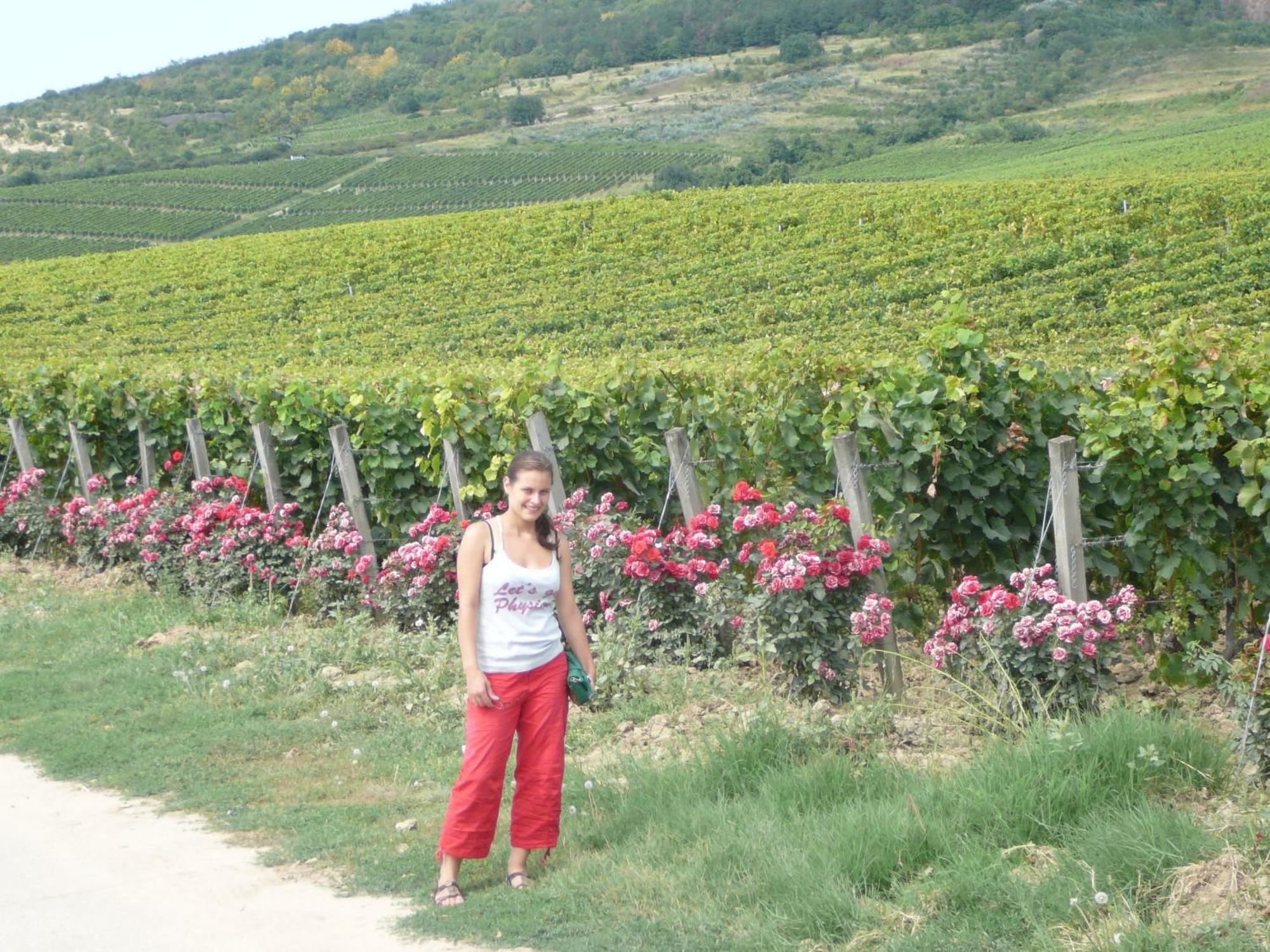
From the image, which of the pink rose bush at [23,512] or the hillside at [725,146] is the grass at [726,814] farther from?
the hillside at [725,146]

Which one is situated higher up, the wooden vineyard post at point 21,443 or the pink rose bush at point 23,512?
Answer: the wooden vineyard post at point 21,443

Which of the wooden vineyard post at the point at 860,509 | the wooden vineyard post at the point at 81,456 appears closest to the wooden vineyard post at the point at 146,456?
the wooden vineyard post at the point at 81,456

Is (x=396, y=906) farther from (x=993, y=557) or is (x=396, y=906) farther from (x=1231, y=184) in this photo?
(x=1231, y=184)

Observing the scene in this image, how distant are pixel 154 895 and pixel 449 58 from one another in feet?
619

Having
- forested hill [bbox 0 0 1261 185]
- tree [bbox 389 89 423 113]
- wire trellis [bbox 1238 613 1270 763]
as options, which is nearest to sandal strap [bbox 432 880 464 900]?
wire trellis [bbox 1238 613 1270 763]

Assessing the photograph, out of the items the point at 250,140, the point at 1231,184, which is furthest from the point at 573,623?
the point at 250,140

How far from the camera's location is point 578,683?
5074mm

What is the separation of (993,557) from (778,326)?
20552 mm

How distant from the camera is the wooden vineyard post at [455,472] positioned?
30.5 feet

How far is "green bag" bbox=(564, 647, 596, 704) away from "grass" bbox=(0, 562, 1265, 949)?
1.73ft

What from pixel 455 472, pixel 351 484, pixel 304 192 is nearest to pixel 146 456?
pixel 351 484

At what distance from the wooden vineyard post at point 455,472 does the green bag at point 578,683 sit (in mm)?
4268

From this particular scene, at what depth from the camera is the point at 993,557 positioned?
6.99 metres

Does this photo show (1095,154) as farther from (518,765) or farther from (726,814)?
(518,765)
